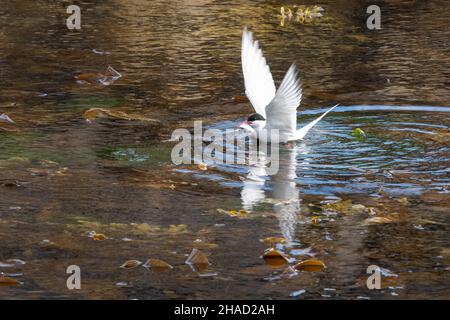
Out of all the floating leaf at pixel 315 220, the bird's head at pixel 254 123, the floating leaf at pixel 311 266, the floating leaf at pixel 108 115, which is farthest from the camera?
the floating leaf at pixel 108 115

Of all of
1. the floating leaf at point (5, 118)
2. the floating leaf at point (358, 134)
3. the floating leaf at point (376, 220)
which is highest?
the floating leaf at point (5, 118)

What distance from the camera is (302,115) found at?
33.3 ft

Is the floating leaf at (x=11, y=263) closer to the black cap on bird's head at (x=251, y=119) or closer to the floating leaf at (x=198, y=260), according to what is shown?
the floating leaf at (x=198, y=260)

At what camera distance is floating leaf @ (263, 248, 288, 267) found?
6.29 m

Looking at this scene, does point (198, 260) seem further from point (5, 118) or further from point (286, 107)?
point (5, 118)

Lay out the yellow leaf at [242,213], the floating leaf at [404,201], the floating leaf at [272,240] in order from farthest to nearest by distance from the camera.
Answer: the floating leaf at [404,201] < the yellow leaf at [242,213] < the floating leaf at [272,240]

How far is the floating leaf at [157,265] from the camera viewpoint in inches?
245

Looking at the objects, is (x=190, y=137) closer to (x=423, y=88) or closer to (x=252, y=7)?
(x=423, y=88)

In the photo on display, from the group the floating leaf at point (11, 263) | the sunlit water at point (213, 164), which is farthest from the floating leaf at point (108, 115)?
the floating leaf at point (11, 263)

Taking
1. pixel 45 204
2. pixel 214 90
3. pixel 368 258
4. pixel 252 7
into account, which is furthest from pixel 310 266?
pixel 252 7

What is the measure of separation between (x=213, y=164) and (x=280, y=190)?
34.4 inches

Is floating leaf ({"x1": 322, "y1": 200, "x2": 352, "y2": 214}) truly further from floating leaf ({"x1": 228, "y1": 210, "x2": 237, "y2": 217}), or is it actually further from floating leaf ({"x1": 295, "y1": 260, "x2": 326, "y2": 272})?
floating leaf ({"x1": 295, "y1": 260, "x2": 326, "y2": 272})

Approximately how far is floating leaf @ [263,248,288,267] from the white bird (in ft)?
8.20

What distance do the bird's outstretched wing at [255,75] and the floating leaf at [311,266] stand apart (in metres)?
3.49
